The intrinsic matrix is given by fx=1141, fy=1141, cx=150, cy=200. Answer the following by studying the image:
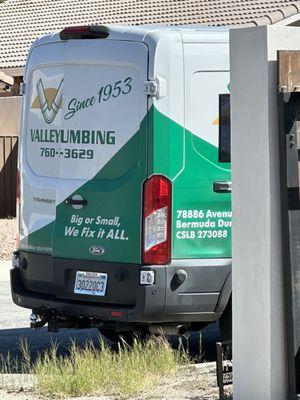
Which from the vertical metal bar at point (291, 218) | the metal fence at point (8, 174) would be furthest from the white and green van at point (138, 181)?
the metal fence at point (8, 174)

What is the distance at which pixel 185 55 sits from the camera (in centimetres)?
892

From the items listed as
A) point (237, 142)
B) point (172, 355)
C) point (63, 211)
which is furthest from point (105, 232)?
point (237, 142)

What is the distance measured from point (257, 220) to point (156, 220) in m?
2.04

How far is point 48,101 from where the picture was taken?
9.62 m

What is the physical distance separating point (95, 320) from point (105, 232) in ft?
2.41

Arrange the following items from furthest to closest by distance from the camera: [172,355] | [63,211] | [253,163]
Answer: [63,211] < [172,355] < [253,163]

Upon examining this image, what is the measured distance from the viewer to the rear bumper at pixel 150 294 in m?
8.79

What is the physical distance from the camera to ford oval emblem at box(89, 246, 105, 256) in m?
9.10

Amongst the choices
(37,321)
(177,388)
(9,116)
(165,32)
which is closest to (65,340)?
(37,321)

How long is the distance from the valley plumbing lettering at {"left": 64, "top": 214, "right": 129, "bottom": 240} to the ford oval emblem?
8 centimetres

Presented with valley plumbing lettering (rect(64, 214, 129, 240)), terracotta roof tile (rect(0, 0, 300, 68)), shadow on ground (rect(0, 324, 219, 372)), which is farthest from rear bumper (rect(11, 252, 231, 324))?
terracotta roof tile (rect(0, 0, 300, 68))

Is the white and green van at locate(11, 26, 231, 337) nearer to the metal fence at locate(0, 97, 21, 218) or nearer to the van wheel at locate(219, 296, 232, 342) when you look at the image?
the van wheel at locate(219, 296, 232, 342)

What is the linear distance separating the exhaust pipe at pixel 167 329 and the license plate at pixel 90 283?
19.7 inches

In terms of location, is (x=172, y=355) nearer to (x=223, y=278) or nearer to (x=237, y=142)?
(x=223, y=278)
